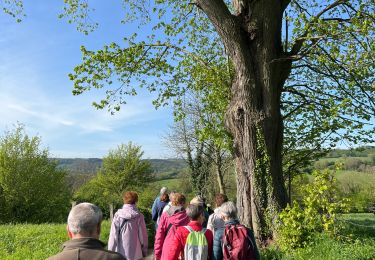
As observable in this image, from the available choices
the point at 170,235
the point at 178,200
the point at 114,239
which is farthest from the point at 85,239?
the point at 114,239

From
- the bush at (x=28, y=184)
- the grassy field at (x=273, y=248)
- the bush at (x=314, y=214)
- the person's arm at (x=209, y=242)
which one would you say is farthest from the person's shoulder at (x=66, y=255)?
the bush at (x=28, y=184)

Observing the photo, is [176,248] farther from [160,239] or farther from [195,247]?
[160,239]

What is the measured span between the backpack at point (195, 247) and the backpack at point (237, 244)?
1.02 feet

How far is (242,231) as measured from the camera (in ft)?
19.2

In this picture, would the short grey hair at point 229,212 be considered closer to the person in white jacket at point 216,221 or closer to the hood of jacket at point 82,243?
the person in white jacket at point 216,221

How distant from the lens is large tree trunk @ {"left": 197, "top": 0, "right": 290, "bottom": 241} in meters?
11.1

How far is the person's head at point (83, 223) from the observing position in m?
3.10

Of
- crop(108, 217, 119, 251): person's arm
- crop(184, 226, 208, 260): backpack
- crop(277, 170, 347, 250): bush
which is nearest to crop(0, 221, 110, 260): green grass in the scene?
crop(108, 217, 119, 251): person's arm

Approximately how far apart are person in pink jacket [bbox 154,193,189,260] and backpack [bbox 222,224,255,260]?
52.6 inches

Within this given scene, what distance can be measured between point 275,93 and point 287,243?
4.31 m

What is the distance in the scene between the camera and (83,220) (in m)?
3.10

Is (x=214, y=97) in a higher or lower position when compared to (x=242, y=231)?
higher

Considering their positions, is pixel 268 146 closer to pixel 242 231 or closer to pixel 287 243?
pixel 287 243

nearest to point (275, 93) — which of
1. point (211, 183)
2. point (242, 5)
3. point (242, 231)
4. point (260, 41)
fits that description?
point (260, 41)
